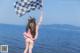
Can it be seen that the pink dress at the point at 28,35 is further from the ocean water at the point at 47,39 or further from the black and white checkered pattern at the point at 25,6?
the black and white checkered pattern at the point at 25,6

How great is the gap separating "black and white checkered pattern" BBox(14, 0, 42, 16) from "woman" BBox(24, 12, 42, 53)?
14cm

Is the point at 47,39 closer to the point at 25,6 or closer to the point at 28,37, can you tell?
the point at 28,37

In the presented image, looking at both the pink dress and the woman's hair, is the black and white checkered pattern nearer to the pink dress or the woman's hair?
the woman's hair

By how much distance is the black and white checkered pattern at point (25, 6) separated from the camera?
19.3 feet

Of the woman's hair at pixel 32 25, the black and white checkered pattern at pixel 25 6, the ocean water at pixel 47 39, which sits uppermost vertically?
the black and white checkered pattern at pixel 25 6

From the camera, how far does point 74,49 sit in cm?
589

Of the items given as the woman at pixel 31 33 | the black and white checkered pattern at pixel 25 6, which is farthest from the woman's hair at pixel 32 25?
the black and white checkered pattern at pixel 25 6

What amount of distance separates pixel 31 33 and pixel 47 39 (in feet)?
0.70

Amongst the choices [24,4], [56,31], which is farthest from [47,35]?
[24,4]

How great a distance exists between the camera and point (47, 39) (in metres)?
5.87

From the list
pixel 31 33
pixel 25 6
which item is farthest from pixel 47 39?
pixel 25 6

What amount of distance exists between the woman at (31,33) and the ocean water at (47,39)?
0.16ft

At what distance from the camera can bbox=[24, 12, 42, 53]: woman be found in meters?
5.83

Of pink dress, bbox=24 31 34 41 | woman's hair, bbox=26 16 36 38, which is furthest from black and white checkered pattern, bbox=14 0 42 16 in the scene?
pink dress, bbox=24 31 34 41
